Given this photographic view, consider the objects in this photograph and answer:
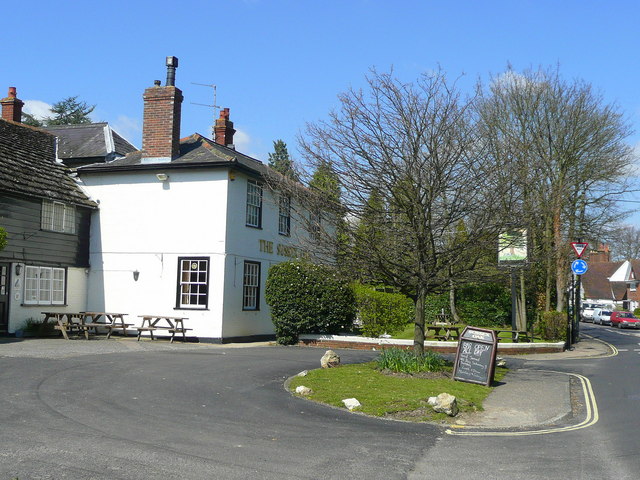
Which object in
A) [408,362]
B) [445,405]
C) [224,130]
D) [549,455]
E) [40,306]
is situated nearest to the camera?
[549,455]

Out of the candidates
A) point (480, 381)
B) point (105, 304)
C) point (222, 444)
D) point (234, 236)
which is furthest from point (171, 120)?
point (222, 444)

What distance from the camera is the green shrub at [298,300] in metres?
22.0

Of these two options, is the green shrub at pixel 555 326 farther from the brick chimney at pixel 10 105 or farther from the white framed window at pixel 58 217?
the brick chimney at pixel 10 105

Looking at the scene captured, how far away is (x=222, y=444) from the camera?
8.04 m

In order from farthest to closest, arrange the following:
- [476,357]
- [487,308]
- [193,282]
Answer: [487,308] < [193,282] < [476,357]

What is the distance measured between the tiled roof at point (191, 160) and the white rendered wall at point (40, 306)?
12.7 feet

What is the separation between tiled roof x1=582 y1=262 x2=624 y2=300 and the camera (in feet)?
280

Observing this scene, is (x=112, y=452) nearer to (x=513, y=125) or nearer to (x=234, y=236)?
(x=234, y=236)

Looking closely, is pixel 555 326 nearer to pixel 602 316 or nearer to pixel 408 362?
pixel 408 362

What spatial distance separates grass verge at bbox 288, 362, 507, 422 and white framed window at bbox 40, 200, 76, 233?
12324mm

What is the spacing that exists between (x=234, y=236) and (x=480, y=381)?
37.6 feet

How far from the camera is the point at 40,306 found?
22125 mm

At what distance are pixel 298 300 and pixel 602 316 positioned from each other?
4551 cm

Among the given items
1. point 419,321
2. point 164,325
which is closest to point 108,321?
point 164,325
